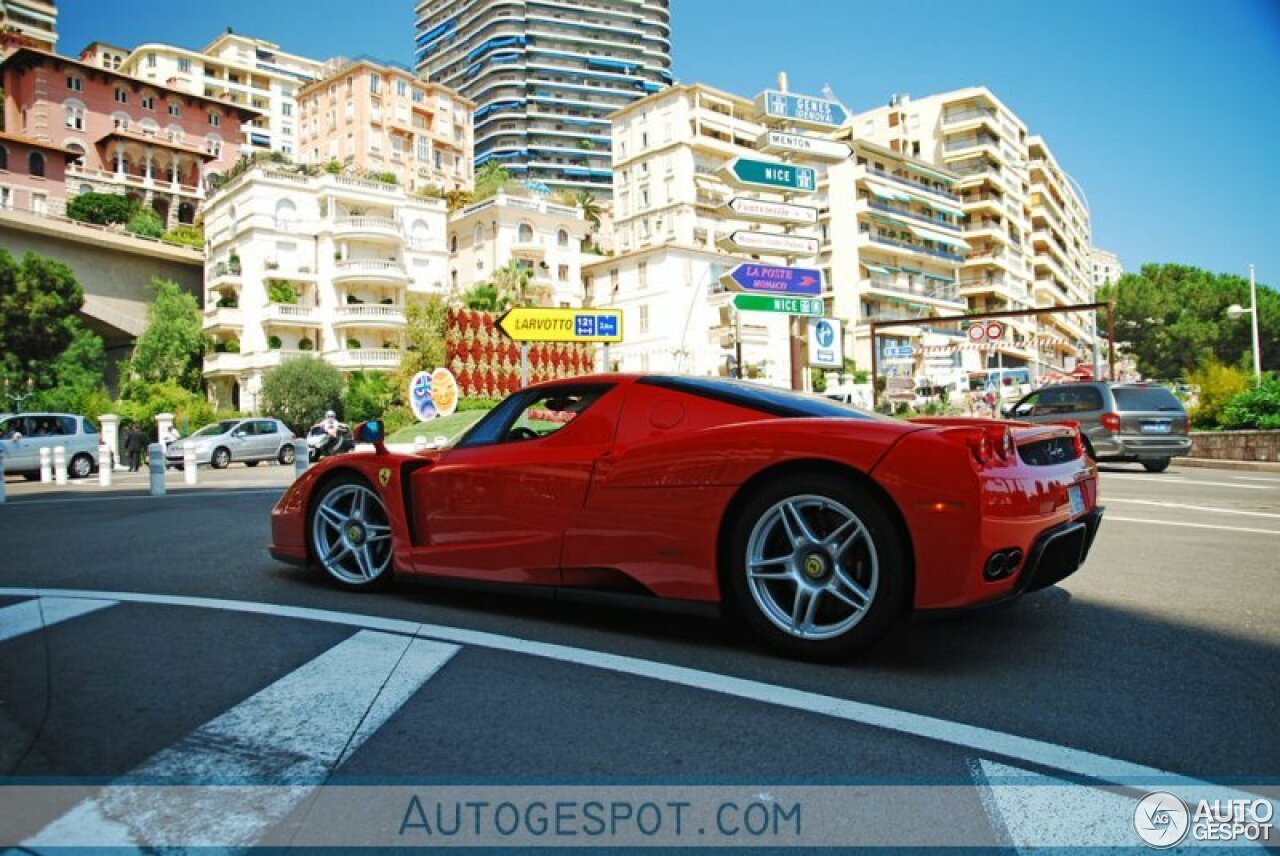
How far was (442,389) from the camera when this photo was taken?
24.2 metres

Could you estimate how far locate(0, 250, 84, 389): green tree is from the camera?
4288 centimetres

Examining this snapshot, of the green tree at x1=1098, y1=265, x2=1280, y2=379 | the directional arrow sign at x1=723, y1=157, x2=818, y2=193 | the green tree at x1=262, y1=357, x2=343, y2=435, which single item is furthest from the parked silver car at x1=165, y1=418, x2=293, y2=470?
the green tree at x1=1098, y1=265, x2=1280, y2=379

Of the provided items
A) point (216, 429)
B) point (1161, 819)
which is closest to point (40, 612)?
point (1161, 819)

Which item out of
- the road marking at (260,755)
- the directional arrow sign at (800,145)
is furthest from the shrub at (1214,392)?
the road marking at (260,755)

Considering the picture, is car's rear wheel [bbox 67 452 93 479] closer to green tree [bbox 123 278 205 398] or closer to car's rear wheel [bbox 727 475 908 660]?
car's rear wheel [bbox 727 475 908 660]

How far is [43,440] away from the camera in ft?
65.7

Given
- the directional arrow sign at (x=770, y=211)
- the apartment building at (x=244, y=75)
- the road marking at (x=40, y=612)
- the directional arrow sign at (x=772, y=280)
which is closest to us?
the road marking at (x=40, y=612)

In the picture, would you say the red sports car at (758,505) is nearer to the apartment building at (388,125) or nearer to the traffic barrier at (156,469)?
the traffic barrier at (156,469)

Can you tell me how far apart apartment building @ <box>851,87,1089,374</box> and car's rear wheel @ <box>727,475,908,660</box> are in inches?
2929

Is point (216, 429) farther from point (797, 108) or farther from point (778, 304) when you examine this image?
point (797, 108)

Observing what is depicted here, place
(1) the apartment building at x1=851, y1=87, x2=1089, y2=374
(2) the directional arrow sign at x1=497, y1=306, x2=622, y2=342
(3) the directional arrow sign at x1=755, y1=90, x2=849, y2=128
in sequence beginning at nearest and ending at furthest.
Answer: (2) the directional arrow sign at x1=497, y1=306, x2=622, y2=342 < (3) the directional arrow sign at x1=755, y1=90, x2=849, y2=128 < (1) the apartment building at x1=851, y1=87, x2=1089, y2=374

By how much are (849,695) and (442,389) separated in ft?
73.3

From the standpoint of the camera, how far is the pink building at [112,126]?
67938mm

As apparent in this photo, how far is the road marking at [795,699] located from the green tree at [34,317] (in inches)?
1893
